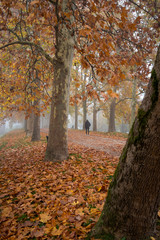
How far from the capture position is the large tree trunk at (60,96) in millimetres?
5715

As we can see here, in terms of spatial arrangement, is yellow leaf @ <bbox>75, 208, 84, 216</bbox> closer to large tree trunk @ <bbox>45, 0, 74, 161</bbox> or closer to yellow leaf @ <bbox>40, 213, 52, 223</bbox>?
yellow leaf @ <bbox>40, 213, 52, 223</bbox>

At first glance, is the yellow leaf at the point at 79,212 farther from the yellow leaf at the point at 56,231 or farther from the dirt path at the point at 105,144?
the dirt path at the point at 105,144

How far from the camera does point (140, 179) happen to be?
163 cm

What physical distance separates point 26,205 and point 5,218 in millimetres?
459

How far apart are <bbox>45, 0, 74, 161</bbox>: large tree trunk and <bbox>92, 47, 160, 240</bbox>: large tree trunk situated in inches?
167

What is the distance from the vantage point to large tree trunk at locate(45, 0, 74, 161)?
5715 millimetres

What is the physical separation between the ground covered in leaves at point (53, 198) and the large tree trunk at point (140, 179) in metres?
0.76

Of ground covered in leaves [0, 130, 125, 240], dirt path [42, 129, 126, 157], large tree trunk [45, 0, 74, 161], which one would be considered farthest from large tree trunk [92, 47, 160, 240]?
dirt path [42, 129, 126, 157]

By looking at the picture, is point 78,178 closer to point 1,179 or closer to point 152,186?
point 1,179

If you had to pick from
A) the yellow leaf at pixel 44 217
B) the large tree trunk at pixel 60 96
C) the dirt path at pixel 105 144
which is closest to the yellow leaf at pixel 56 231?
the yellow leaf at pixel 44 217

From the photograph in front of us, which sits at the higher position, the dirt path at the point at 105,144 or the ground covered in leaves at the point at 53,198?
the dirt path at the point at 105,144

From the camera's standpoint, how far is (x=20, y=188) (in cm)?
401

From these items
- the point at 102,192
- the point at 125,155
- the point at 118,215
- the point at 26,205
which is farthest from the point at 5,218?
the point at 125,155

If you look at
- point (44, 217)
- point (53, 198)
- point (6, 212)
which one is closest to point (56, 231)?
point (44, 217)
